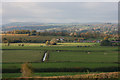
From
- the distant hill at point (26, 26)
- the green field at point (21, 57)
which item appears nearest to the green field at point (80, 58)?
the green field at point (21, 57)

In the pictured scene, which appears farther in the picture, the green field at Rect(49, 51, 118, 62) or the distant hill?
the distant hill

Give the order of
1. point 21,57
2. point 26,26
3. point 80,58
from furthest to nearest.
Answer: point 26,26
point 80,58
point 21,57

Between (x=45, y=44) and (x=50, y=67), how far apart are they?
1135 cm

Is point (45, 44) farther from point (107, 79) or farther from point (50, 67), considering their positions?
point (107, 79)

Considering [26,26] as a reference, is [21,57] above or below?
below

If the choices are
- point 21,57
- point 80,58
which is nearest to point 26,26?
point 21,57

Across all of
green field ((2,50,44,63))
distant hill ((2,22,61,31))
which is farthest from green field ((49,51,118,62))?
distant hill ((2,22,61,31))

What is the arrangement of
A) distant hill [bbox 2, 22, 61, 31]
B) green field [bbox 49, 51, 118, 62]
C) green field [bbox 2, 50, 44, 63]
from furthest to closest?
distant hill [bbox 2, 22, 61, 31], green field [bbox 49, 51, 118, 62], green field [bbox 2, 50, 44, 63]

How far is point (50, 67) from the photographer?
12211 millimetres

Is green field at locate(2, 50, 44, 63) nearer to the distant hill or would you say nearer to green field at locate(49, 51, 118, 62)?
green field at locate(49, 51, 118, 62)

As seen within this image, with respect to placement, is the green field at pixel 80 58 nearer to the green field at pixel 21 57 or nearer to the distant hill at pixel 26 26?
the green field at pixel 21 57

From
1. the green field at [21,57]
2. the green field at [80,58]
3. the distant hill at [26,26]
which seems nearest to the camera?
the green field at [21,57]

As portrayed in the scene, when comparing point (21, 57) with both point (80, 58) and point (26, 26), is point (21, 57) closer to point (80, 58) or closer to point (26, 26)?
point (80, 58)

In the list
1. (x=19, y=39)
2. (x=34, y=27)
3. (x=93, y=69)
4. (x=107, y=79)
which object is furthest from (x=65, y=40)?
(x=107, y=79)
